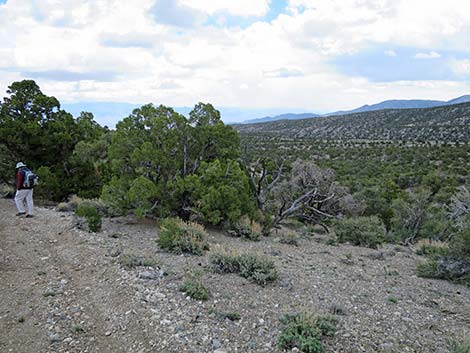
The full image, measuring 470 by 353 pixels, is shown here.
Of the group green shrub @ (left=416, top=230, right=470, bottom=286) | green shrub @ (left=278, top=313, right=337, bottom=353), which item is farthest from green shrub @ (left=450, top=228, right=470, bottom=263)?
green shrub @ (left=278, top=313, right=337, bottom=353)

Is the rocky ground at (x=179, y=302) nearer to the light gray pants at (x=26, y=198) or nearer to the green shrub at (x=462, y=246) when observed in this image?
the green shrub at (x=462, y=246)

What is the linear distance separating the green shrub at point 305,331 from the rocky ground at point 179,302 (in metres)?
0.13

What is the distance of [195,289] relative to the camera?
20.6 feet

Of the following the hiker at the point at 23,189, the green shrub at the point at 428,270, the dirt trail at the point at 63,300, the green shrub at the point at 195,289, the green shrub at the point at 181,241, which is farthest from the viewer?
the hiker at the point at 23,189

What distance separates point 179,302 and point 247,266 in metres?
1.84

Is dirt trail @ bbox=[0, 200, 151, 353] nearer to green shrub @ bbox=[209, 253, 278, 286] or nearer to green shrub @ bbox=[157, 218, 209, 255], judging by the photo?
green shrub @ bbox=[157, 218, 209, 255]

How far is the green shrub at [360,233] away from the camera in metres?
13.7

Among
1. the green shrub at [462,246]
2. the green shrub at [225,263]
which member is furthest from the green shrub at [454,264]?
the green shrub at [225,263]

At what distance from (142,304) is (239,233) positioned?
613cm

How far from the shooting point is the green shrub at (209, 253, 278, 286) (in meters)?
7.18

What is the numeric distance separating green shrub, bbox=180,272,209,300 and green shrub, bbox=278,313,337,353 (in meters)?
1.38

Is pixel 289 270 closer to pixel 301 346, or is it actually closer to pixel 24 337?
pixel 301 346

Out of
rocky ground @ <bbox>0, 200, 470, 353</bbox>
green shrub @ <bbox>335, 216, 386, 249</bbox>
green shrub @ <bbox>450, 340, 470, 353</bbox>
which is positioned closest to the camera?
green shrub @ <bbox>450, 340, 470, 353</bbox>

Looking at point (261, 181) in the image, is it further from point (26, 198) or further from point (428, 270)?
point (26, 198)
